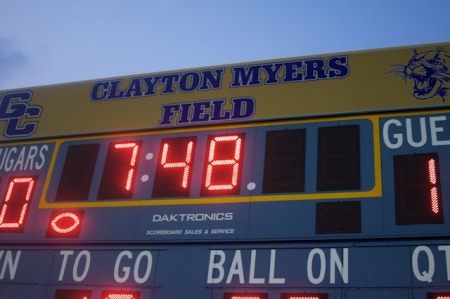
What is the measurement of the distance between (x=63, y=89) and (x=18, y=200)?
199 cm

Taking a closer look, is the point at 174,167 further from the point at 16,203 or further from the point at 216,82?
the point at 16,203

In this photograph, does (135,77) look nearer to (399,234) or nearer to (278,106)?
(278,106)

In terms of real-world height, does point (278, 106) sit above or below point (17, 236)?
above

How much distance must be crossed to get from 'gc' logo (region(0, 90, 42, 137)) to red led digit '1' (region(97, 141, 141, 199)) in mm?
1698

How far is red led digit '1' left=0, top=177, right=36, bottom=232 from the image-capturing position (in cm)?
875

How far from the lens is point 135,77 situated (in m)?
9.65

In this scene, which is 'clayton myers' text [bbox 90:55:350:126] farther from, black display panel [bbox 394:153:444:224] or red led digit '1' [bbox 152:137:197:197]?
black display panel [bbox 394:153:444:224]

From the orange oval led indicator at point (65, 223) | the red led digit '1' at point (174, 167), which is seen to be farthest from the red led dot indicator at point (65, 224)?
the red led digit '1' at point (174, 167)

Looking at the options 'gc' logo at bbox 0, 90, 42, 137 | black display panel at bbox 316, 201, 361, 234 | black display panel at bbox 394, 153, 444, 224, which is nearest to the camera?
black display panel at bbox 394, 153, 444, 224

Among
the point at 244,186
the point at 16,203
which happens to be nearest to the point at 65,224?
the point at 16,203

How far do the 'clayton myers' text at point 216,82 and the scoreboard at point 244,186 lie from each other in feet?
0.07

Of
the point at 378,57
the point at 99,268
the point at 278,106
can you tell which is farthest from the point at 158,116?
the point at 378,57

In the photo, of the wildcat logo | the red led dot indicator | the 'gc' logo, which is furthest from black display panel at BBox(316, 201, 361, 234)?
the 'gc' logo

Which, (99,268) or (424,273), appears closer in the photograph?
(424,273)
